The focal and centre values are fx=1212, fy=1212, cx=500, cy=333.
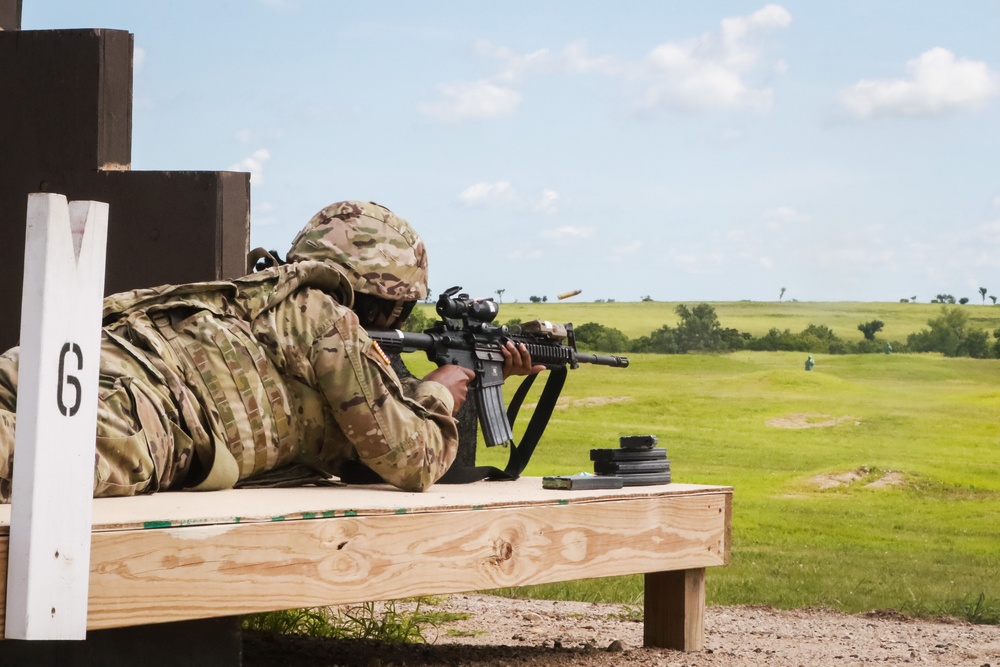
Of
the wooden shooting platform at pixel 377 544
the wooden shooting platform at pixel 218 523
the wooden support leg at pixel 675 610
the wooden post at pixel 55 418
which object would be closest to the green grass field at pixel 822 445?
the wooden support leg at pixel 675 610

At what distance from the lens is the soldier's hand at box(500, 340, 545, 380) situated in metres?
3.69

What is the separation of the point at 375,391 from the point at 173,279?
5.36 ft

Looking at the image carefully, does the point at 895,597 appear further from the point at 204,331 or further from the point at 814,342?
the point at 204,331

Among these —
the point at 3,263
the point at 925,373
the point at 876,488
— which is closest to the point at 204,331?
the point at 3,263

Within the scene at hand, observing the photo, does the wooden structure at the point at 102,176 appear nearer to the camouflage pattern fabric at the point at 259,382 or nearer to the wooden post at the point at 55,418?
the camouflage pattern fabric at the point at 259,382

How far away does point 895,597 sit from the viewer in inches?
254

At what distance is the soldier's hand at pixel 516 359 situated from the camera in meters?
3.69

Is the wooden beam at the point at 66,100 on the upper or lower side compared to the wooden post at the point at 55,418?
upper

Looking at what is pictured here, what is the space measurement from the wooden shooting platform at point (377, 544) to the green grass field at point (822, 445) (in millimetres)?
2966

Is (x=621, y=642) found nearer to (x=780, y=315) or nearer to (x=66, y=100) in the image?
(x=66, y=100)

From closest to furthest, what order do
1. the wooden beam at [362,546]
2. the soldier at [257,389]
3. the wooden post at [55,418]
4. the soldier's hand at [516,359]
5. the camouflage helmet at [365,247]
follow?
1. the wooden post at [55,418]
2. the wooden beam at [362,546]
3. the soldier at [257,389]
4. the camouflage helmet at [365,247]
5. the soldier's hand at [516,359]

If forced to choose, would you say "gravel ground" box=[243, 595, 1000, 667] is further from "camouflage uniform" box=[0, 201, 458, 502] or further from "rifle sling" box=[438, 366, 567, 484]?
"camouflage uniform" box=[0, 201, 458, 502]

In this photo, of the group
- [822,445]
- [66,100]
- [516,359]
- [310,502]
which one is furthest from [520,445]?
[822,445]

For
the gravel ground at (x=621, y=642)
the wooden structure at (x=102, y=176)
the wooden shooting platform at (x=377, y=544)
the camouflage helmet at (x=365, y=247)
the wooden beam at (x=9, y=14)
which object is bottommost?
the gravel ground at (x=621, y=642)
